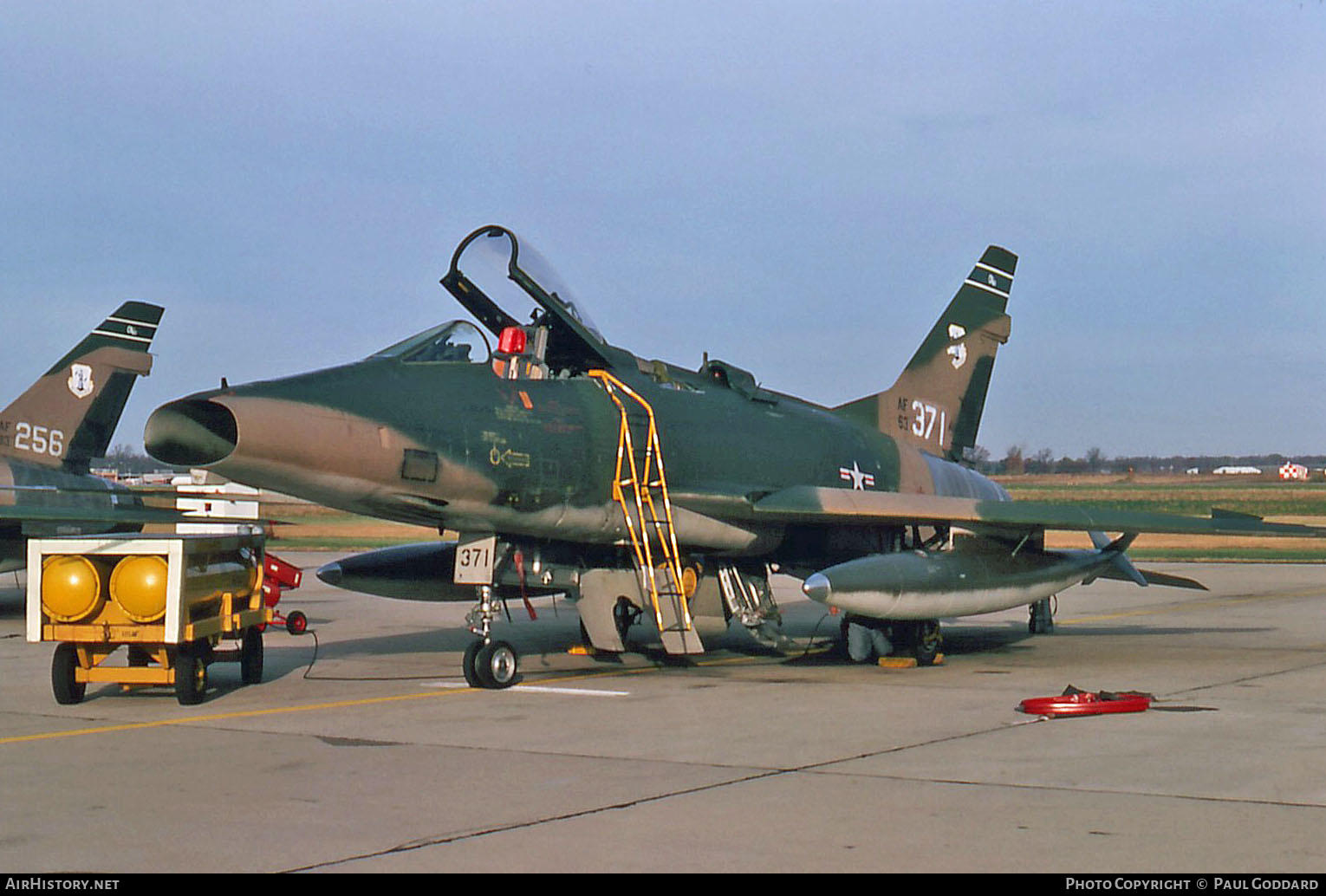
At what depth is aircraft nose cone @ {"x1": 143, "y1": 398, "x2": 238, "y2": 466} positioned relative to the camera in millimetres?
9031

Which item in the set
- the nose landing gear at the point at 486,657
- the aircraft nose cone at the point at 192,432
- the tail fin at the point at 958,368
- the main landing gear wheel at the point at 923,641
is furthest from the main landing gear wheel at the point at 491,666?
the tail fin at the point at 958,368

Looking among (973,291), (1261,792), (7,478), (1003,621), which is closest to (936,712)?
(1261,792)

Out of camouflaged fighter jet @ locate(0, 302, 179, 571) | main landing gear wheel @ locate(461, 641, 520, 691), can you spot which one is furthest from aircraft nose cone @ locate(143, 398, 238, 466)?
camouflaged fighter jet @ locate(0, 302, 179, 571)

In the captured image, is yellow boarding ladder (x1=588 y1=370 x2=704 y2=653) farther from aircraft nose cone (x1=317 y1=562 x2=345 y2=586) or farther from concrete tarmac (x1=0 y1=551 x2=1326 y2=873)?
aircraft nose cone (x1=317 y1=562 x2=345 y2=586)

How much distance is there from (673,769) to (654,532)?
4.68m

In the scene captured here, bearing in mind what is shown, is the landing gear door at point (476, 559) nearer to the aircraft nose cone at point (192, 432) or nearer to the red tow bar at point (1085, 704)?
the aircraft nose cone at point (192, 432)

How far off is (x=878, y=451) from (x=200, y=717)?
8399mm

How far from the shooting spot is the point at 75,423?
2053cm

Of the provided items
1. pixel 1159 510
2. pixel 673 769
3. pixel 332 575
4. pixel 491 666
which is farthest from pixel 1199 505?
pixel 673 769

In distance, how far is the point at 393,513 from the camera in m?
10.4

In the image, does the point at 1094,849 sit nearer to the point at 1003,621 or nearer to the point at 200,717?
the point at 200,717

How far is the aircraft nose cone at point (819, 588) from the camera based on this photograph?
11.0 metres

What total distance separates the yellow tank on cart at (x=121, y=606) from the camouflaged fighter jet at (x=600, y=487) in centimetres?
106

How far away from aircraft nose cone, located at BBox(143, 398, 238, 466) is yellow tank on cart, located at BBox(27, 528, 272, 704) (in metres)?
0.96
